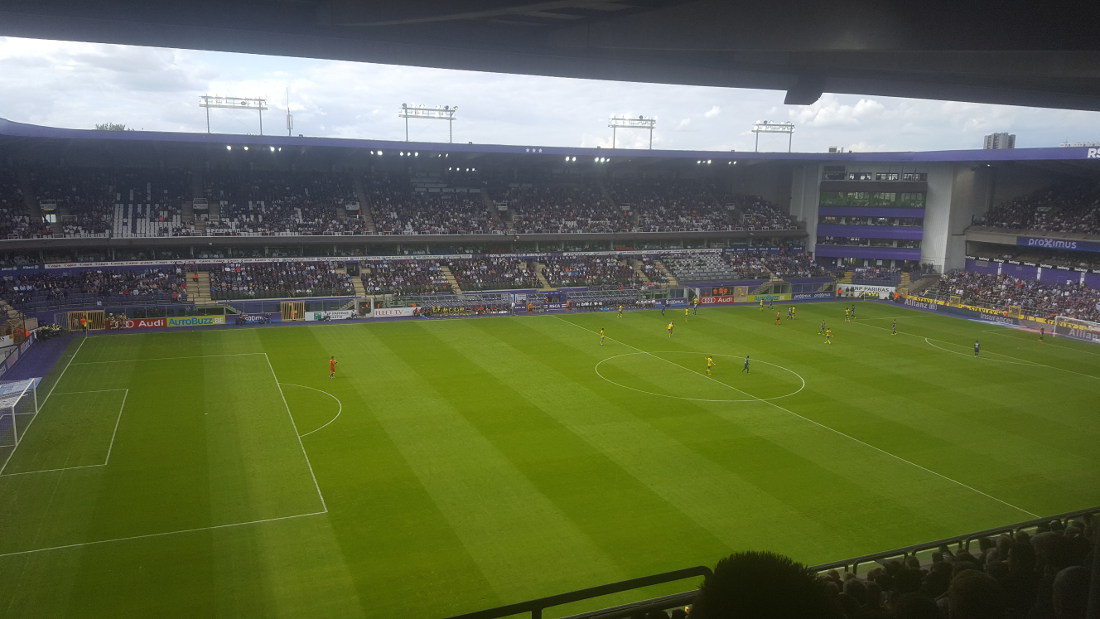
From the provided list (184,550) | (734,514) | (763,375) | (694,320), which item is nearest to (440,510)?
(184,550)

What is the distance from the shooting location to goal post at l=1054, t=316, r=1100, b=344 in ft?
151

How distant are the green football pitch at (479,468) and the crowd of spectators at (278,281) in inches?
402

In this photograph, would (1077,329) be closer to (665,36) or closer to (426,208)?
(426,208)

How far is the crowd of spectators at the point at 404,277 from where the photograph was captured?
54.2 meters

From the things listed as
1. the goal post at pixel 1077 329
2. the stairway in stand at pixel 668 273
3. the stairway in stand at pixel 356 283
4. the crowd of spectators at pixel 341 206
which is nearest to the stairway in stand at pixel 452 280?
the crowd of spectators at pixel 341 206

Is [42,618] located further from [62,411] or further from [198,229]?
[198,229]

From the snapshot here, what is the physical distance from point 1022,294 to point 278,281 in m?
57.1

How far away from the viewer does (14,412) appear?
2430cm

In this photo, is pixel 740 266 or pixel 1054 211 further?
pixel 740 266

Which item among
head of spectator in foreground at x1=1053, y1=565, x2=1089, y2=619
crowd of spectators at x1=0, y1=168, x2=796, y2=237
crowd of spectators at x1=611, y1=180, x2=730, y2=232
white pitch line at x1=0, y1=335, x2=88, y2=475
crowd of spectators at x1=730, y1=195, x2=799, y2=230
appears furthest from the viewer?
crowd of spectators at x1=730, y1=195, x2=799, y2=230

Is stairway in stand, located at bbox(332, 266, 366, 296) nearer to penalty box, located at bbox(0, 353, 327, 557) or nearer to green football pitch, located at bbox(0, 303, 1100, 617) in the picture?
green football pitch, located at bbox(0, 303, 1100, 617)

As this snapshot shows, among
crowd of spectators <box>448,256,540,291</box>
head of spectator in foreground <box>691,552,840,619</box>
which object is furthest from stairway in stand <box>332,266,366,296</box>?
head of spectator in foreground <box>691,552,840,619</box>

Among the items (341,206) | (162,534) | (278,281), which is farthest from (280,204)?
(162,534)

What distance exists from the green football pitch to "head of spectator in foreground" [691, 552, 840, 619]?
43.0 feet
